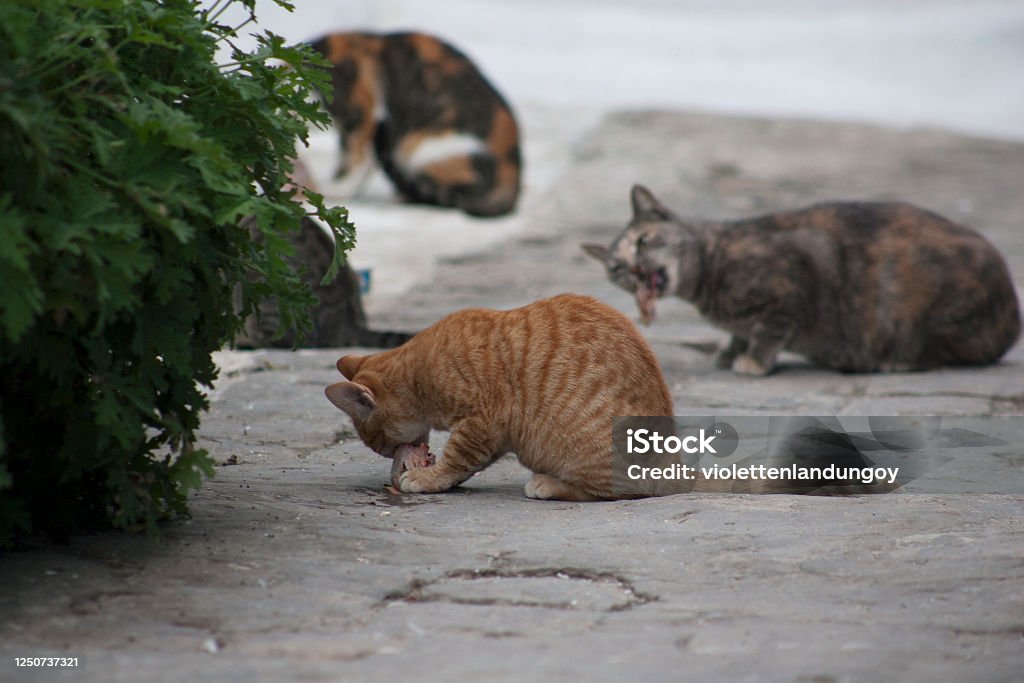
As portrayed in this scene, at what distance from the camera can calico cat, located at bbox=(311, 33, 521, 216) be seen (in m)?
10.7

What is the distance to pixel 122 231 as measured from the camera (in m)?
2.52

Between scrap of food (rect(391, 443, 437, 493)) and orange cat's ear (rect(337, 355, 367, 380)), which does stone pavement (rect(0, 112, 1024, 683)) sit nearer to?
scrap of food (rect(391, 443, 437, 493))

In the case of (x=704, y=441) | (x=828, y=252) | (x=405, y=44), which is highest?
(x=405, y=44)

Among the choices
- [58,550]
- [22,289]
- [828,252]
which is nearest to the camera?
[22,289]

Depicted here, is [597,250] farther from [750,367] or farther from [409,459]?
[409,459]

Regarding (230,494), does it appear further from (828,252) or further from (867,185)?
(867,185)

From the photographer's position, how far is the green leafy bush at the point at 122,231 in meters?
2.48

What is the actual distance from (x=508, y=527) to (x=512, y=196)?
7795 mm

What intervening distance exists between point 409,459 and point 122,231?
1538 millimetres

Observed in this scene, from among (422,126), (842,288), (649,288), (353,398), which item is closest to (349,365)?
(353,398)

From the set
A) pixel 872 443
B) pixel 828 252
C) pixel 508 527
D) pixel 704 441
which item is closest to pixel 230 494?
pixel 508 527

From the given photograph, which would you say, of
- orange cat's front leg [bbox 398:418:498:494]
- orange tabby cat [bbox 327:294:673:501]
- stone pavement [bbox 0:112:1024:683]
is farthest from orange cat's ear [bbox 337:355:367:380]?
orange cat's front leg [bbox 398:418:498:494]

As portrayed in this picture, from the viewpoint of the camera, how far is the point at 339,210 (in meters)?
3.25

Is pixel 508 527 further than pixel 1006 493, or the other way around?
pixel 1006 493
